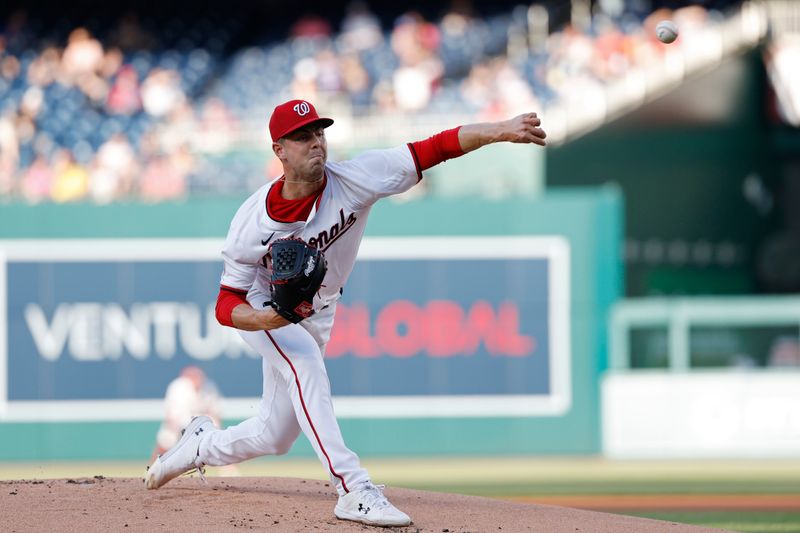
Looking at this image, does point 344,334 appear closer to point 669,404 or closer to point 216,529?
point 669,404

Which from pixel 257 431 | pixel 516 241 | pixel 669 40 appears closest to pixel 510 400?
pixel 516 241

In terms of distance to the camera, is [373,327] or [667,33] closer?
[667,33]

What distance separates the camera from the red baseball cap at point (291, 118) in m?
5.08

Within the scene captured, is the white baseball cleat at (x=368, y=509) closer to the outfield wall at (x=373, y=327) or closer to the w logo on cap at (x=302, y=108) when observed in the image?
the w logo on cap at (x=302, y=108)

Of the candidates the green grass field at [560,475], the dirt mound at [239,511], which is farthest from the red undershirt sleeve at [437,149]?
the green grass field at [560,475]

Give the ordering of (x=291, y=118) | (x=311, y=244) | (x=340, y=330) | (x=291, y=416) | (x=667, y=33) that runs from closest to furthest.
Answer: (x=291, y=118) < (x=311, y=244) < (x=291, y=416) < (x=667, y=33) < (x=340, y=330)

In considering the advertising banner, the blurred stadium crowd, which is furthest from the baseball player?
the blurred stadium crowd

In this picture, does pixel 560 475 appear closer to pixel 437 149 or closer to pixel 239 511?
pixel 239 511

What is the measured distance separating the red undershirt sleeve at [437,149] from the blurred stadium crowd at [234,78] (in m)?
7.73

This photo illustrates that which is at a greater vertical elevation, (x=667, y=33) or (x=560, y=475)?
(x=667, y=33)

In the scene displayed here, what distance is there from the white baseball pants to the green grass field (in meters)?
3.93

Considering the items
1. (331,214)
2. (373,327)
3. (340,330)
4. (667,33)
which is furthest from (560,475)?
(331,214)

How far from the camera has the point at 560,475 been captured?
11.5 m

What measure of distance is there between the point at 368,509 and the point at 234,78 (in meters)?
13.7
